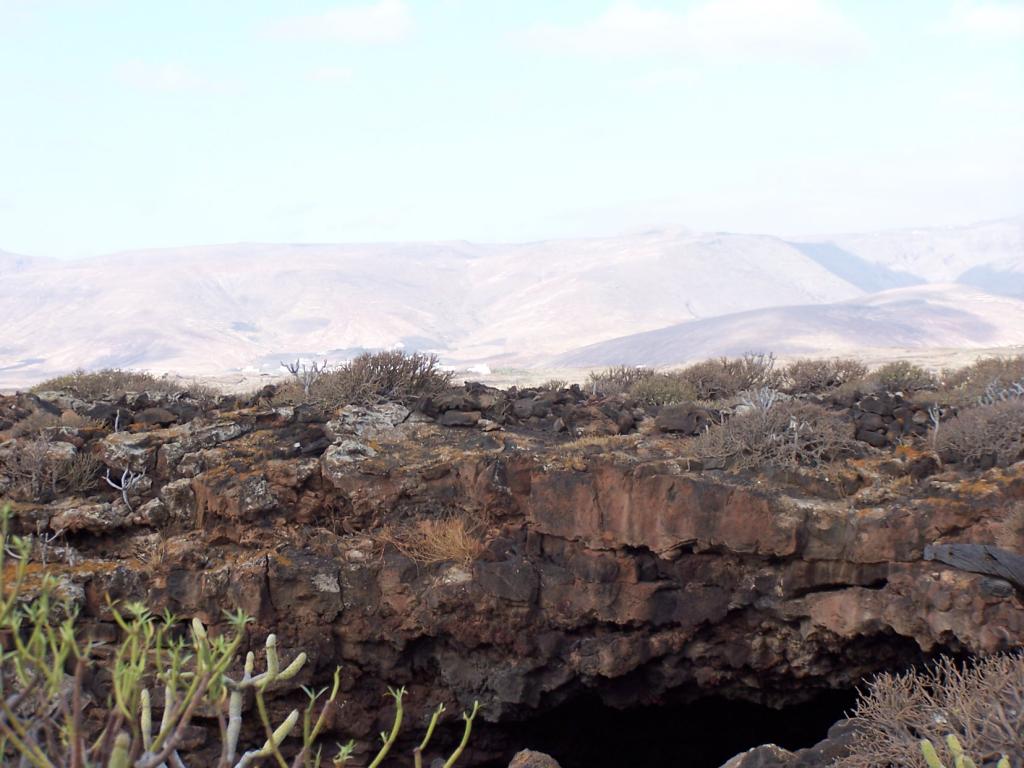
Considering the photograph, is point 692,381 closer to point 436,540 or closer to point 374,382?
point 374,382

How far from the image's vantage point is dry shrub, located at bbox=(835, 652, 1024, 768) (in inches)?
210

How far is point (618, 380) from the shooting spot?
14922 millimetres

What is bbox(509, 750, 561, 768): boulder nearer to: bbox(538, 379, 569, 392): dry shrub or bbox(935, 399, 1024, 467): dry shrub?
bbox(935, 399, 1024, 467): dry shrub

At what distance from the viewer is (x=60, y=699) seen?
2.97 meters

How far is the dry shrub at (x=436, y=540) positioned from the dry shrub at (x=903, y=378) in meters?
7.36

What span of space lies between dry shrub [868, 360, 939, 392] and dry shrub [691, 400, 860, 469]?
15.0 feet

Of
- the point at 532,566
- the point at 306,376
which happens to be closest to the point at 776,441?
the point at 532,566

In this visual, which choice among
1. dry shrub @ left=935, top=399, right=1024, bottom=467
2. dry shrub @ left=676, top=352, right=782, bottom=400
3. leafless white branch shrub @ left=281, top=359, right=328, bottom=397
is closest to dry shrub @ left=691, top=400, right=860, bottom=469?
dry shrub @ left=935, top=399, right=1024, bottom=467

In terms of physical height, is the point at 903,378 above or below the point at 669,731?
Answer: above

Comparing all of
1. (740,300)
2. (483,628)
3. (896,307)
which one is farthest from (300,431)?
(740,300)

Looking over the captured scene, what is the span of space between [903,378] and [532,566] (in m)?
8.53

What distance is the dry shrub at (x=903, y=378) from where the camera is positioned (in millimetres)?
13875

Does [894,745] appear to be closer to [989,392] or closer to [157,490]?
[989,392]

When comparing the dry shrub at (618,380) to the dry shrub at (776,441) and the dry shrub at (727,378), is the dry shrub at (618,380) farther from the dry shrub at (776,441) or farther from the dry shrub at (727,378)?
the dry shrub at (776,441)
